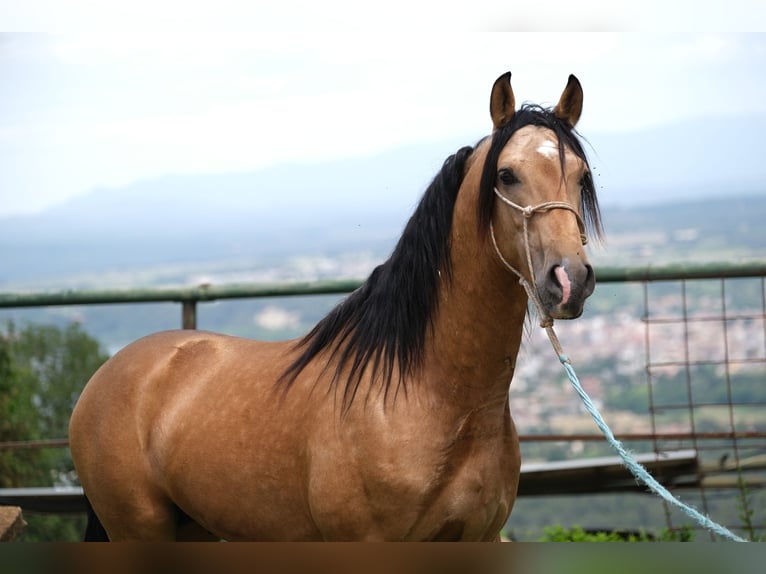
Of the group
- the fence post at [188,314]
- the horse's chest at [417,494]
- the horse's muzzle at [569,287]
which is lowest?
the horse's chest at [417,494]

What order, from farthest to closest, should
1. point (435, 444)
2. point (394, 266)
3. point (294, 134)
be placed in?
1. point (294, 134)
2. point (394, 266)
3. point (435, 444)

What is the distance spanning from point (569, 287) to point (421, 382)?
615 mm

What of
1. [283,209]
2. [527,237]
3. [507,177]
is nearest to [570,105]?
[507,177]

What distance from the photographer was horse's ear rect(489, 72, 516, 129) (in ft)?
8.89

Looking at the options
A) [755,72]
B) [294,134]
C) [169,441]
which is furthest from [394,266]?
[294,134]

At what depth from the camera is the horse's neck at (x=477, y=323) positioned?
2.74 metres

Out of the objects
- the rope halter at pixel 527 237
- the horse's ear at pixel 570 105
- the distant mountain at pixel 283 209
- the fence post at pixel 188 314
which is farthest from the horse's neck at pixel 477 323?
the distant mountain at pixel 283 209

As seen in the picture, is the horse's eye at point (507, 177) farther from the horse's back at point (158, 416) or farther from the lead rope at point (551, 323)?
the horse's back at point (158, 416)

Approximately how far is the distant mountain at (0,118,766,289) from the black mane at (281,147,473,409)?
20998 millimetres

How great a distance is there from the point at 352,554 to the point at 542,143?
1.67 meters

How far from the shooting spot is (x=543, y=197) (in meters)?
2.54

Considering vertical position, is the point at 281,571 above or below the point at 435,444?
above

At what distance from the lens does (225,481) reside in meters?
3.11

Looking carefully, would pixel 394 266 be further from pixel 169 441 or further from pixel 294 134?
pixel 294 134
